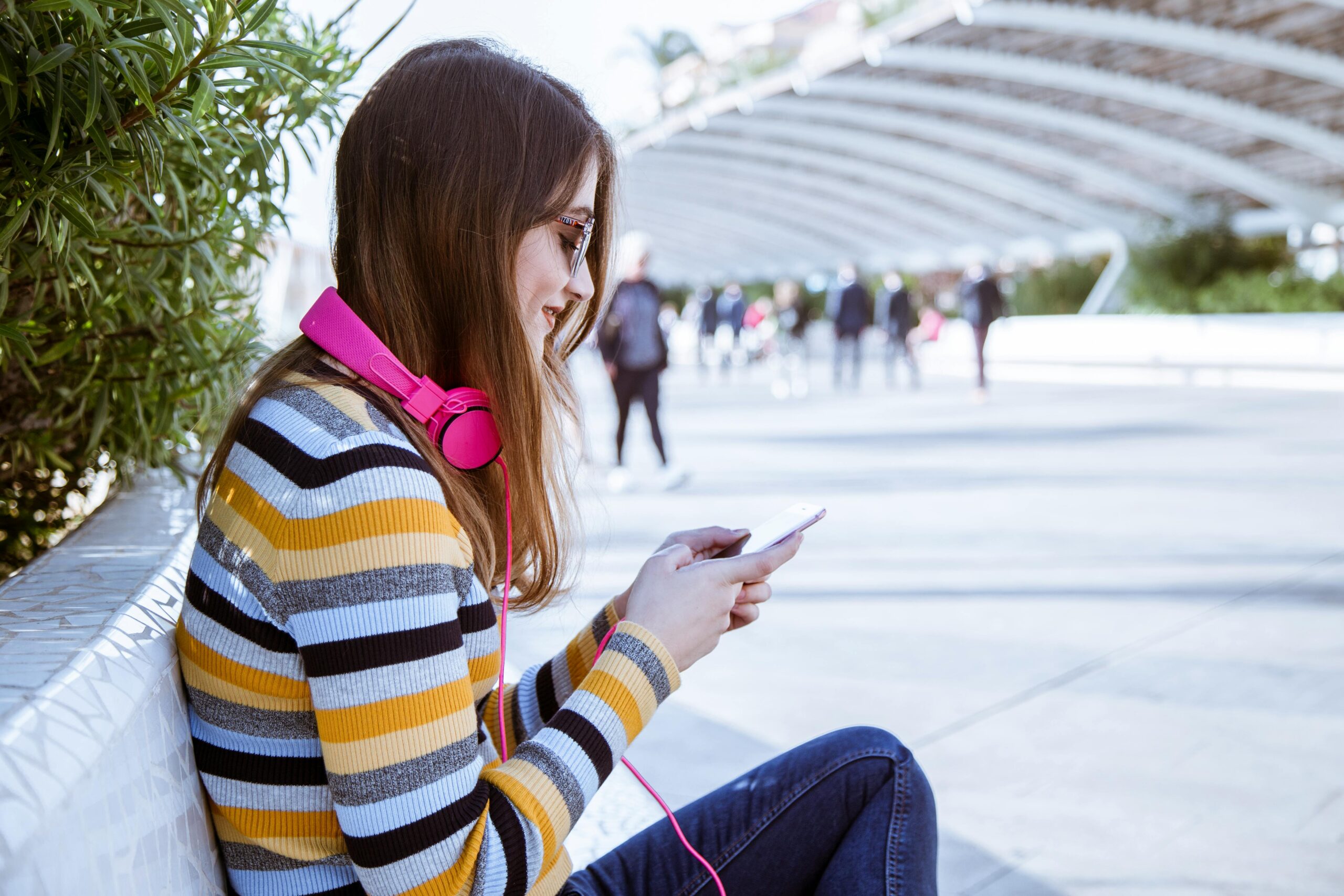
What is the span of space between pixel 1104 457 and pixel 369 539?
8881mm

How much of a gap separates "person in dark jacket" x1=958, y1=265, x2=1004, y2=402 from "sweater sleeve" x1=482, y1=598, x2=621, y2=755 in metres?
14.5

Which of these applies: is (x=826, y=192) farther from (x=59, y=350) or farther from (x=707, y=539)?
(x=707, y=539)

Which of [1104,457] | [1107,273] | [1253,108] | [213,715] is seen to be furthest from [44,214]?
[1107,273]

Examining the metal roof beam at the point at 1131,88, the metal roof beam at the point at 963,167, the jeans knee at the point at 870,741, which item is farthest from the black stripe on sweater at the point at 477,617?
the metal roof beam at the point at 963,167

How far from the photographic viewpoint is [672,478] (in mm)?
8727

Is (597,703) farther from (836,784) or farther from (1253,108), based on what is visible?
(1253,108)

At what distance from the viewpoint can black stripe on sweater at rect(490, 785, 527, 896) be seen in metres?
1.23

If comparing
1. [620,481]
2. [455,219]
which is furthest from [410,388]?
[620,481]

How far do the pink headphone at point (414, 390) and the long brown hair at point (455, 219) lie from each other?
0.02m

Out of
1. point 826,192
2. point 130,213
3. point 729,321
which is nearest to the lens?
point 130,213

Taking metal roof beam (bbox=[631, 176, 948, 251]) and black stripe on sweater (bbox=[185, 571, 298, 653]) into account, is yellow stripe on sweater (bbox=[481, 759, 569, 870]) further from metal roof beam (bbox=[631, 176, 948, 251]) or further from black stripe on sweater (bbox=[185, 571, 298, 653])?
metal roof beam (bbox=[631, 176, 948, 251])

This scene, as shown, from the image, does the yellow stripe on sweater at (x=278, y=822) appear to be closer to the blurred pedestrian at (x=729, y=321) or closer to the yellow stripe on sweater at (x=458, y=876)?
the yellow stripe on sweater at (x=458, y=876)

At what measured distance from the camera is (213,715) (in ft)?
4.08

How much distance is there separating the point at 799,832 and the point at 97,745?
1063 millimetres
